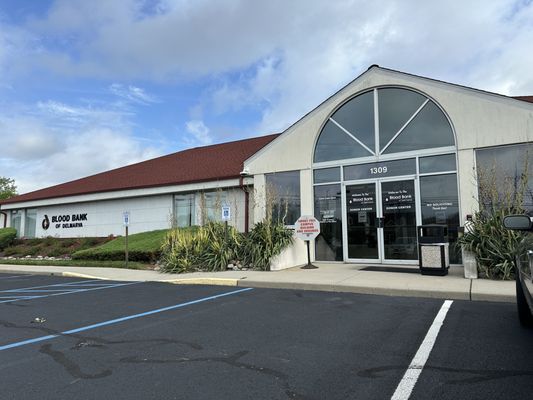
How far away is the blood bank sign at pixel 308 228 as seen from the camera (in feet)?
39.8

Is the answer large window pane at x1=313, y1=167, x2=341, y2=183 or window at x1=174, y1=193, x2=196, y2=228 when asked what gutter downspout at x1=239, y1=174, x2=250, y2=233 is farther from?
large window pane at x1=313, y1=167, x2=341, y2=183

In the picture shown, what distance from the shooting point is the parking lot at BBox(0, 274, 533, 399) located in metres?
3.70

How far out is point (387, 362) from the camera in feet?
14.2

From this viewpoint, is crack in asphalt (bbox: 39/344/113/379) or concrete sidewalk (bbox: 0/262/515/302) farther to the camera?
concrete sidewalk (bbox: 0/262/515/302)

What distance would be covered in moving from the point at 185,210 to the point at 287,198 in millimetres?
6444

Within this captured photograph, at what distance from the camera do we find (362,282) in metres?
8.99

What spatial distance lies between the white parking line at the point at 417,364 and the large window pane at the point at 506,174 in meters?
5.77

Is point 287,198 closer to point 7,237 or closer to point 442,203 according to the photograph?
point 442,203

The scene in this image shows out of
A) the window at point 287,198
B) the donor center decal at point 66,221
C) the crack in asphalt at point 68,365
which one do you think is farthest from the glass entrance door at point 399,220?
the donor center decal at point 66,221

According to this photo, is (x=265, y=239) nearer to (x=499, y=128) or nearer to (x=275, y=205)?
(x=275, y=205)

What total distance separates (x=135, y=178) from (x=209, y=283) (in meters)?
13.3

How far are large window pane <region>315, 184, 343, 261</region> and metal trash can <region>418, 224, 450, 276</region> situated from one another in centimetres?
361

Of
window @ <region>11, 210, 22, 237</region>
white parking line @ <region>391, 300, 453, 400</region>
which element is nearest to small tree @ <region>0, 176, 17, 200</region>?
window @ <region>11, 210, 22, 237</region>

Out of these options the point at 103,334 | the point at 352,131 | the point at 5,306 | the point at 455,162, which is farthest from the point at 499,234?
the point at 5,306
